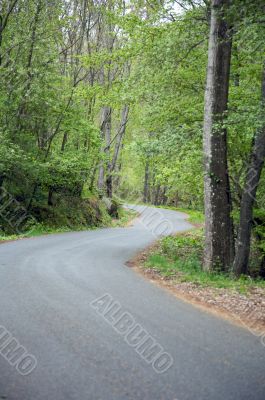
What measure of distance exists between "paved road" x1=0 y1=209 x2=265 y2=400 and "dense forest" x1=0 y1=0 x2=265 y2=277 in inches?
170

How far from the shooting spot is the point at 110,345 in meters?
5.35

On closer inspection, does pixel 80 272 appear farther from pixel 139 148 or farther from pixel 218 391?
pixel 218 391

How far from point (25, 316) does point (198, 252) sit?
9.96m

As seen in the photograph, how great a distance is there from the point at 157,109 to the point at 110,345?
9262 millimetres

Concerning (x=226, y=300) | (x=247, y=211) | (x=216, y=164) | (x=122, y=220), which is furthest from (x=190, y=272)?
(x=122, y=220)

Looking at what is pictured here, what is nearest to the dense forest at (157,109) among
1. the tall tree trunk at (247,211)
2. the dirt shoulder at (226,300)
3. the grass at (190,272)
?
the tall tree trunk at (247,211)

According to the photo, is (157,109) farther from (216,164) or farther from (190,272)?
(190,272)

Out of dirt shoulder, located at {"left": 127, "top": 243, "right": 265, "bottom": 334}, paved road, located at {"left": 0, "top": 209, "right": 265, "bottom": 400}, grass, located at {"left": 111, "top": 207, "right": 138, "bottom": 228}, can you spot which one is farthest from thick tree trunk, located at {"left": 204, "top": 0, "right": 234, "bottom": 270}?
grass, located at {"left": 111, "top": 207, "right": 138, "bottom": 228}

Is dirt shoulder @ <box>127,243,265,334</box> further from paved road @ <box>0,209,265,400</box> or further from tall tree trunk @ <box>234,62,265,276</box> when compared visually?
tall tree trunk @ <box>234,62,265,276</box>

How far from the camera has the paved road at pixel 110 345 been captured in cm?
418

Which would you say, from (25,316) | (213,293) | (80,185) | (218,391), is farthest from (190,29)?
(80,185)

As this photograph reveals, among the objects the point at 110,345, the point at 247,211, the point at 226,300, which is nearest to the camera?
the point at 110,345

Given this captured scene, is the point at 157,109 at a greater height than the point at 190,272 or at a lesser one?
greater

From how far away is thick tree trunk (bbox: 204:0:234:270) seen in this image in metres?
10.8
